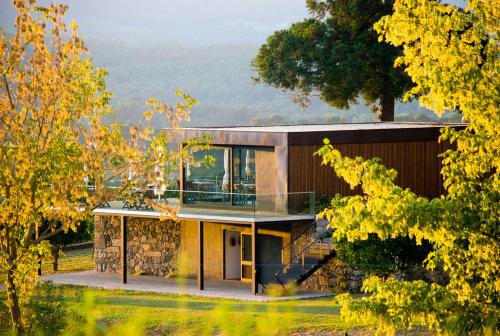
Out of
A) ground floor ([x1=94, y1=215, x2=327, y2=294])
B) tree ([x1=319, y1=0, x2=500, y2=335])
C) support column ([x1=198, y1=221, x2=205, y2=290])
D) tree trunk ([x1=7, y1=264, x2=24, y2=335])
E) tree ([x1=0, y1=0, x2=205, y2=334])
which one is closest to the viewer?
tree ([x1=319, y1=0, x2=500, y2=335])

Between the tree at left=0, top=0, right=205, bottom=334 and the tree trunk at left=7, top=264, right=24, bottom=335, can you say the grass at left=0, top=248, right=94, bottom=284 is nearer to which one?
the tree trunk at left=7, top=264, right=24, bottom=335

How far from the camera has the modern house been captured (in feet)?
101

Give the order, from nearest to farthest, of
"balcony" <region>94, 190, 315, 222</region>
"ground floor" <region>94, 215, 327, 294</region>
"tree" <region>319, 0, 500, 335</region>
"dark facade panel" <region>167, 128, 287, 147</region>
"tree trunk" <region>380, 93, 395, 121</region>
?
"tree" <region>319, 0, 500, 335</region> → "balcony" <region>94, 190, 315, 222</region> → "ground floor" <region>94, 215, 327, 294</region> → "dark facade panel" <region>167, 128, 287, 147</region> → "tree trunk" <region>380, 93, 395, 121</region>

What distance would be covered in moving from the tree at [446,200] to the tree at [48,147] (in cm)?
452

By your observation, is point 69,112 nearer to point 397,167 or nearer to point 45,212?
point 45,212

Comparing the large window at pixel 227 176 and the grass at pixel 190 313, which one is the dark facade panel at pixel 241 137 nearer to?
the large window at pixel 227 176

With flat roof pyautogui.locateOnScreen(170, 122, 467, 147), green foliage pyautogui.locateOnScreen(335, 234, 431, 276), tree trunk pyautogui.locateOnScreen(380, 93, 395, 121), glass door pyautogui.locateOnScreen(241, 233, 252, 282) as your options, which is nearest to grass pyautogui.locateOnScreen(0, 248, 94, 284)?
flat roof pyautogui.locateOnScreen(170, 122, 467, 147)

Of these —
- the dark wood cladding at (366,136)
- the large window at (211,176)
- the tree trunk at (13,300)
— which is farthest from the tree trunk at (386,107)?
the tree trunk at (13,300)

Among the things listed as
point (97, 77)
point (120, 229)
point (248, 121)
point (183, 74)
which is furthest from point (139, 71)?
point (97, 77)

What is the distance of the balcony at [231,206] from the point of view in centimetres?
3078

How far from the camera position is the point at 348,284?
30.1 m

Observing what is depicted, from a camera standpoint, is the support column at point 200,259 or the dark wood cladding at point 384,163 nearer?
the support column at point 200,259

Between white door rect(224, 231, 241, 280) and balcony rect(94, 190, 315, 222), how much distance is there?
1463 mm

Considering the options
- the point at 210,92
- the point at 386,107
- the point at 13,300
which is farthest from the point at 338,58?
the point at 210,92
